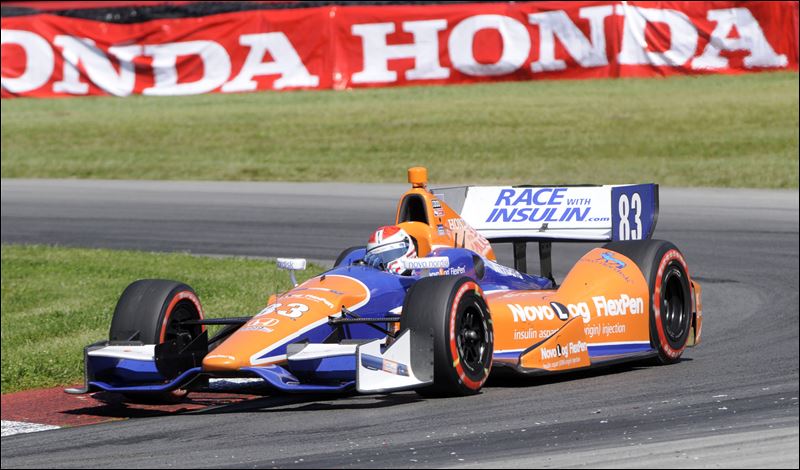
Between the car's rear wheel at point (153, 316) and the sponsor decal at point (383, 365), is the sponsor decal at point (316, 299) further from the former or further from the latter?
the car's rear wheel at point (153, 316)

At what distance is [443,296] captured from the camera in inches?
294

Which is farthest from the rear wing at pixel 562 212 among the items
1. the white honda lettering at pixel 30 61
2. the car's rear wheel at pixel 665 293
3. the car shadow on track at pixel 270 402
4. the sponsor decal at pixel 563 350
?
the white honda lettering at pixel 30 61

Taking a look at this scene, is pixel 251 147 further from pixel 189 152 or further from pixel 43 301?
pixel 43 301

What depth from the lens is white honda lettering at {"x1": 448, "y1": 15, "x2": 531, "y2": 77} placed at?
23.6 metres

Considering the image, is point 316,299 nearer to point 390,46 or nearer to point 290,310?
point 290,310

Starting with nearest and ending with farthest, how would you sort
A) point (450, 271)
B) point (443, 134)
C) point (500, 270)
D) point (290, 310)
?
point (290, 310)
point (450, 271)
point (500, 270)
point (443, 134)

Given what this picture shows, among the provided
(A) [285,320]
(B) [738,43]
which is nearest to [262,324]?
(A) [285,320]

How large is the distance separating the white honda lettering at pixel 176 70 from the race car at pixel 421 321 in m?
16.3

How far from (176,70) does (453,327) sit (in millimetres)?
19303

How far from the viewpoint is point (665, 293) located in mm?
9234

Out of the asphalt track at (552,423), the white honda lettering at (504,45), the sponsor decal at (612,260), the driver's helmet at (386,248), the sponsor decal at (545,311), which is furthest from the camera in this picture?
the white honda lettering at (504,45)

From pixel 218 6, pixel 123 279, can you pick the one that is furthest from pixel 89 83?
pixel 123 279

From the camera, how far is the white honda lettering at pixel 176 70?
83.0 feet

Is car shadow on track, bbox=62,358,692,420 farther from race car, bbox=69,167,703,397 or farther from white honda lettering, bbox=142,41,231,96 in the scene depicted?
white honda lettering, bbox=142,41,231,96
